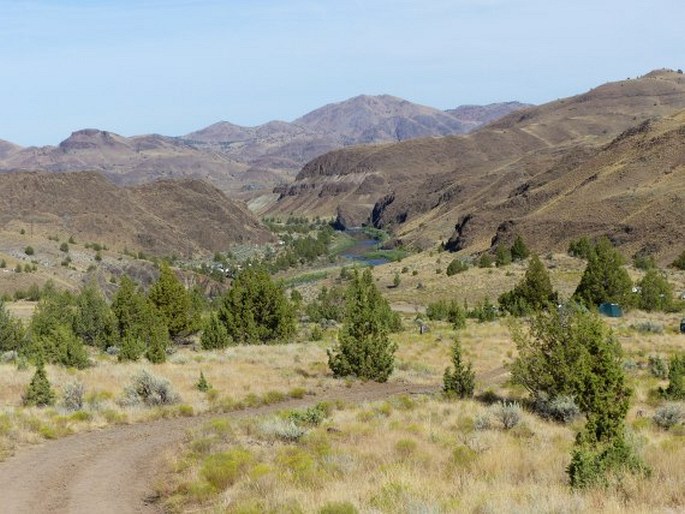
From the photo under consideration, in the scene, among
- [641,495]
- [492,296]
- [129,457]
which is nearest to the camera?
[641,495]

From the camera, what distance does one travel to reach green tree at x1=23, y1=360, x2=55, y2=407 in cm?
2108

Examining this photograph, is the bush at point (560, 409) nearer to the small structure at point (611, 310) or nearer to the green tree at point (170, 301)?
the green tree at point (170, 301)

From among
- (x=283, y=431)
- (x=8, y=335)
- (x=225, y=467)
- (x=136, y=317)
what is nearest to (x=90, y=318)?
(x=8, y=335)

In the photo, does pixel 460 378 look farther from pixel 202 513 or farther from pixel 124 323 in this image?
pixel 124 323

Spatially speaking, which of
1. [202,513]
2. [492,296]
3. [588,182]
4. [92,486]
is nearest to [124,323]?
[92,486]

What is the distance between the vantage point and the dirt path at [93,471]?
41.1 ft

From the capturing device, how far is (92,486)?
13.7m

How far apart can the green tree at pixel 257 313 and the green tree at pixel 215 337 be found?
148cm

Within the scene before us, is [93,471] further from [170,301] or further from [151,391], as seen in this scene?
[170,301]

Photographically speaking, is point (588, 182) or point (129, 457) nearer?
point (129, 457)

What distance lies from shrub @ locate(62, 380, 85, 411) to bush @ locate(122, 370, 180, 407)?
53.9 inches

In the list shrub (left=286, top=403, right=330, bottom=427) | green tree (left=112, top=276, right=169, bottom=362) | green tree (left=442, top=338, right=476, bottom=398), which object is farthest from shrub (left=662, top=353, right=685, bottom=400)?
green tree (left=112, top=276, right=169, bottom=362)

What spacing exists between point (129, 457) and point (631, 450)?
10.5 meters

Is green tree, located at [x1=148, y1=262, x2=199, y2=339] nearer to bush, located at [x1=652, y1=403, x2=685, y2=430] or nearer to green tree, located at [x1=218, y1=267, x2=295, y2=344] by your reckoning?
green tree, located at [x1=218, y1=267, x2=295, y2=344]
